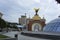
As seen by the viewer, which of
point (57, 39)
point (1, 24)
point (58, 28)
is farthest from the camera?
point (1, 24)

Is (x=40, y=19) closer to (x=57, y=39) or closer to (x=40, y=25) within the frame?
(x=40, y=25)

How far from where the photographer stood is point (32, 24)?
8269cm

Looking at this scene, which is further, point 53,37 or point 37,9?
point 37,9

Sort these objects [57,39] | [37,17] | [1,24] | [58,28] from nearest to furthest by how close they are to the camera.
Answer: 1. [57,39]
2. [58,28]
3. [1,24]
4. [37,17]

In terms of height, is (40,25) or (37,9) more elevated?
(37,9)

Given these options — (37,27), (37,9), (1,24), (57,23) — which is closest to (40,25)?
(37,27)

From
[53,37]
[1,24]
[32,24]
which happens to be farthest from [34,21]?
[53,37]

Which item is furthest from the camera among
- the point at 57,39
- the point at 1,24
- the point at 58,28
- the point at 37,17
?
the point at 37,17

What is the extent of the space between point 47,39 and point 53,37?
14.1 inches

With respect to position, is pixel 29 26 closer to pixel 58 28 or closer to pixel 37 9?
pixel 37 9

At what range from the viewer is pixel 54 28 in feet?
68.6

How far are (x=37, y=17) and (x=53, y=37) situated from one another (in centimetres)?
6932

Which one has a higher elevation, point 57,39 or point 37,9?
point 37,9

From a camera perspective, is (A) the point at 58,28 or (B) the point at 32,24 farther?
(B) the point at 32,24
